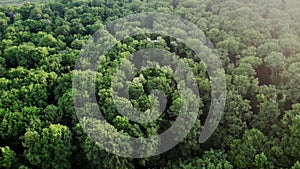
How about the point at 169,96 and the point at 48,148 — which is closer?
the point at 48,148

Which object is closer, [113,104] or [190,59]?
[113,104]

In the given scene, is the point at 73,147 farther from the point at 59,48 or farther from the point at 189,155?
the point at 59,48

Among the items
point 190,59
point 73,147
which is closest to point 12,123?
point 73,147

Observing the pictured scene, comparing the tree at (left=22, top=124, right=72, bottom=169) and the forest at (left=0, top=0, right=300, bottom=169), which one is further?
the tree at (left=22, top=124, right=72, bottom=169)

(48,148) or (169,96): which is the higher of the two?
(169,96)

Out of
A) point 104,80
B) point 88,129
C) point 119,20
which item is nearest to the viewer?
point 88,129

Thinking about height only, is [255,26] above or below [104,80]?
above

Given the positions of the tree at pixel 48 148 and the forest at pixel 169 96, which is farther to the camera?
the tree at pixel 48 148

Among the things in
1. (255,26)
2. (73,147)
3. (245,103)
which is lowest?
(73,147)
